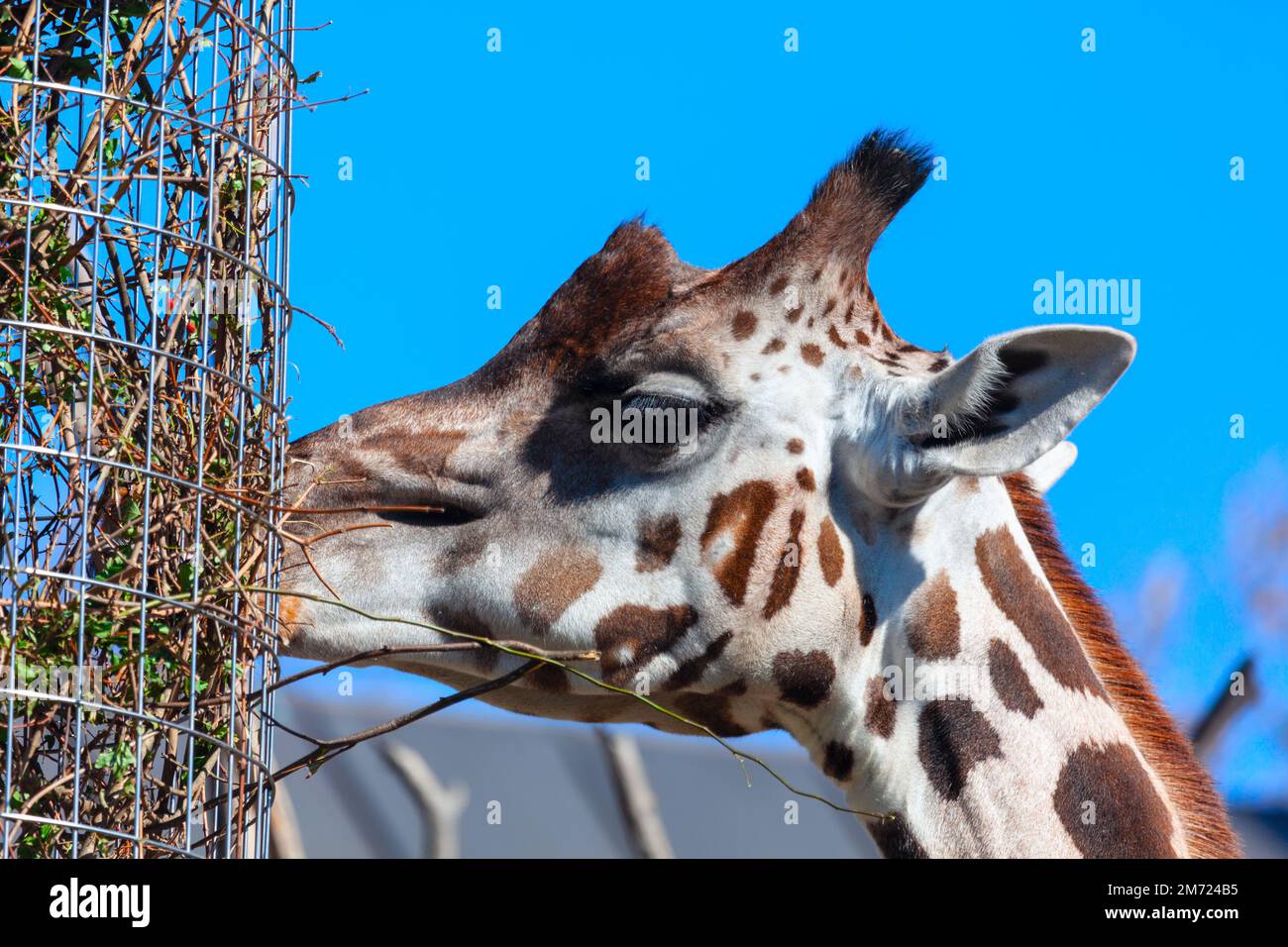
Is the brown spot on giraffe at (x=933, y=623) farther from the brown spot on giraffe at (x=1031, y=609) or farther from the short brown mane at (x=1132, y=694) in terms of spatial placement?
the short brown mane at (x=1132, y=694)

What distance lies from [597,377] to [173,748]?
1.85 meters

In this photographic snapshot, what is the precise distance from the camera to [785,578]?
556 cm

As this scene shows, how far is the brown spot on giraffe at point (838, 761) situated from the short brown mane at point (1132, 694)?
34.4 inches

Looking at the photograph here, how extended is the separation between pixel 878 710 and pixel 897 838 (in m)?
0.34

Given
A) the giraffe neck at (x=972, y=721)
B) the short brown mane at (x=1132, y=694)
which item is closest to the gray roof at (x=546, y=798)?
the short brown mane at (x=1132, y=694)

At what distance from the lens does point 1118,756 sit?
5582 millimetres

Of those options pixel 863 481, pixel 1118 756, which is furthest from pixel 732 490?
pixel 1118 756

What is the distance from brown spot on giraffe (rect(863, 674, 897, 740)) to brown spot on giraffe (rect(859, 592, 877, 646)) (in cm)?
12

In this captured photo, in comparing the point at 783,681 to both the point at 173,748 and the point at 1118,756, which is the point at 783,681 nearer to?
the point at 1118,756

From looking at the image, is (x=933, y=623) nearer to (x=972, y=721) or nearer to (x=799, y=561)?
(x=972, y=721)

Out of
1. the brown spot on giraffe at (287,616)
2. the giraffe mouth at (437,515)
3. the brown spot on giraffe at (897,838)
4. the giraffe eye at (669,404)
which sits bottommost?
the brown spot on giraffe at (897,838)

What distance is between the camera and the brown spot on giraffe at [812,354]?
5.90 metres

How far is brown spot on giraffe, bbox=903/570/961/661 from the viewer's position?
5.53 meters

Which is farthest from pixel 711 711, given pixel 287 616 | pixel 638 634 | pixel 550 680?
pixel 287 616
